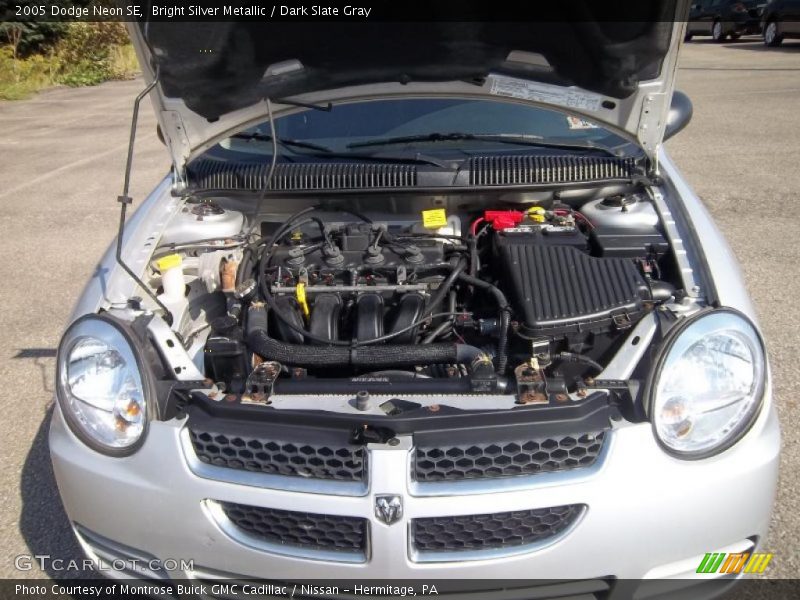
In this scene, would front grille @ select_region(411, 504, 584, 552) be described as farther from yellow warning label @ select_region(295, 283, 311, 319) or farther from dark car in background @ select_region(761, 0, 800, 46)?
dark car in background @ select_region(761, 0, 800, 46)

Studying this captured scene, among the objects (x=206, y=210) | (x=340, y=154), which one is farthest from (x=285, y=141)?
(x=206, y=210)

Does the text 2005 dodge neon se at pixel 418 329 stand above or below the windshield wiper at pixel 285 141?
below

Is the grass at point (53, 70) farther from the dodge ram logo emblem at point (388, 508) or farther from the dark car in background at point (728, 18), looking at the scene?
the dodge ram logo emblem at point (388, 508)

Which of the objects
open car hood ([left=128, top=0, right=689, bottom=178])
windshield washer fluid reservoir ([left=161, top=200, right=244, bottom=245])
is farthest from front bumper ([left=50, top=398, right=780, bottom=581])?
open car hood ([left=128, top=0, right=689, bottom=178])

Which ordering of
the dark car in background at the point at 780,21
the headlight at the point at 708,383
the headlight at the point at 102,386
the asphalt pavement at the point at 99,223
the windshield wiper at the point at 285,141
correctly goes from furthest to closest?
the dark car in background at the point at 780,21 < the windshield wiper at the point at 285,141 < the asphalt pavement at the point at 99,223 < the headlight at the point at 102,386 < the headlight at the point at 708,383

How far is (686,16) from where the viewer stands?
226cm

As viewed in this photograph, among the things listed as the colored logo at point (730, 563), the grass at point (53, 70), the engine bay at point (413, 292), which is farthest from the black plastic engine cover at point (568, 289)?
the grass at point (53, 70)

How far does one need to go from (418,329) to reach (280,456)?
0.76 metres

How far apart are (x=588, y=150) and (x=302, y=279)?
1368 mm

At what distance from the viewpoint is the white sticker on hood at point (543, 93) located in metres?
2.56

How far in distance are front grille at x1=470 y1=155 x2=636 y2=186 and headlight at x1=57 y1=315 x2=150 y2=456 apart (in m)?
1.49

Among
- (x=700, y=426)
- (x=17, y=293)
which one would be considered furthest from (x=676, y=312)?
(x=17, y=293)

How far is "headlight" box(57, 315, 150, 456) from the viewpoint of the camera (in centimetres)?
190

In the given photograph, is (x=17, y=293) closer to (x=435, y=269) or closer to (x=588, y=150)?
(x=435, y=269)
